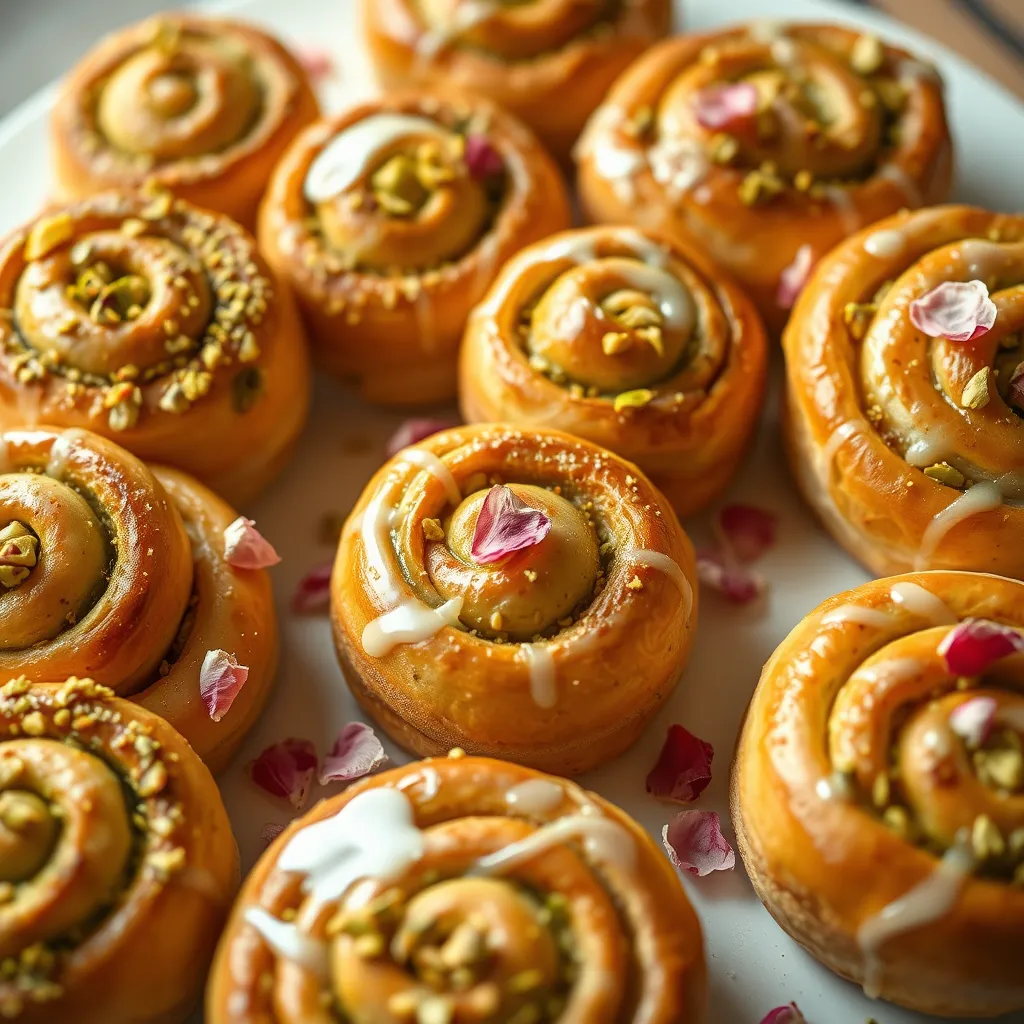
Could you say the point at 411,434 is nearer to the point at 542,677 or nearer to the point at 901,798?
the point at 542,677

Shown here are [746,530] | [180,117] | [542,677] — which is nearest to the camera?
[542,677]

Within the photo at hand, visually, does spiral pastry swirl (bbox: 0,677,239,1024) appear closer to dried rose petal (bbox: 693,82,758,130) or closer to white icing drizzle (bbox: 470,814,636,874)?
white icing drizzle (bbox: 470,814,636,874)

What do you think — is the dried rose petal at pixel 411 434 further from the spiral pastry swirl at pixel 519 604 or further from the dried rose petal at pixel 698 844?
the dried rose petal at pixel 698 844


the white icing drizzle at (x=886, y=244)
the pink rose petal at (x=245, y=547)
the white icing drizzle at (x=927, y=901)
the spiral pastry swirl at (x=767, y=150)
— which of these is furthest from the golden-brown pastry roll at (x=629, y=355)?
the white icing drizzle at (x=927, y=901)

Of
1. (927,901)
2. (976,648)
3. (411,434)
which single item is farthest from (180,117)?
(927,901)

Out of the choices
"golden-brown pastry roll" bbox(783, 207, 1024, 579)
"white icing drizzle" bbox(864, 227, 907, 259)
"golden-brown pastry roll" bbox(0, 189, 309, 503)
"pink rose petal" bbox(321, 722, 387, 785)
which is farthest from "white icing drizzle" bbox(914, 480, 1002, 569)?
"golden-brown pastry roll" bbox(0, 189, 309, 503)
